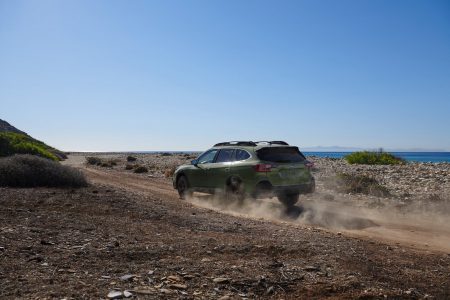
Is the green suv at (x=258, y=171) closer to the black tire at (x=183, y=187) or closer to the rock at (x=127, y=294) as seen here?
the black tire at (x=183, y=187)

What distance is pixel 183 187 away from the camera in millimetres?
14148

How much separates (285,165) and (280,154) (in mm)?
410

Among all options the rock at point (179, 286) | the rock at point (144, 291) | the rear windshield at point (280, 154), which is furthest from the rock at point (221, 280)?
the rear windshield at point (280, 154)

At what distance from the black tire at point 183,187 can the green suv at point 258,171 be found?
89 cm

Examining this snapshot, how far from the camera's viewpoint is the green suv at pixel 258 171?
36.2ft

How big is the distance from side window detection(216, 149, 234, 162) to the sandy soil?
246cm

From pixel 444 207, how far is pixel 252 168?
6082 millimetres

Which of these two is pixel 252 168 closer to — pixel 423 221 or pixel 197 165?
pixel 197 165

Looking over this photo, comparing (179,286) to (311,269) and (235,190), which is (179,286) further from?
(235,190)

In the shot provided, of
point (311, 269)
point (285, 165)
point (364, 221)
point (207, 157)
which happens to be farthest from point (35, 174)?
point (311, 269)

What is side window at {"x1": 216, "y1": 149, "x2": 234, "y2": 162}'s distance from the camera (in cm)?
1236

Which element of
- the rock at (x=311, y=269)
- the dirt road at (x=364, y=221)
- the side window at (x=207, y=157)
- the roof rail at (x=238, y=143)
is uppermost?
the roof rail at (x=238, y=143)

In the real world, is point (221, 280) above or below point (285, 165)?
below

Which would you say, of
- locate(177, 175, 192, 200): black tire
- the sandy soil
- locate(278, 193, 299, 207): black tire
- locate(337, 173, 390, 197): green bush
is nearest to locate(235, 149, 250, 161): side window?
locate(278, 193, 299, 207): black tire
